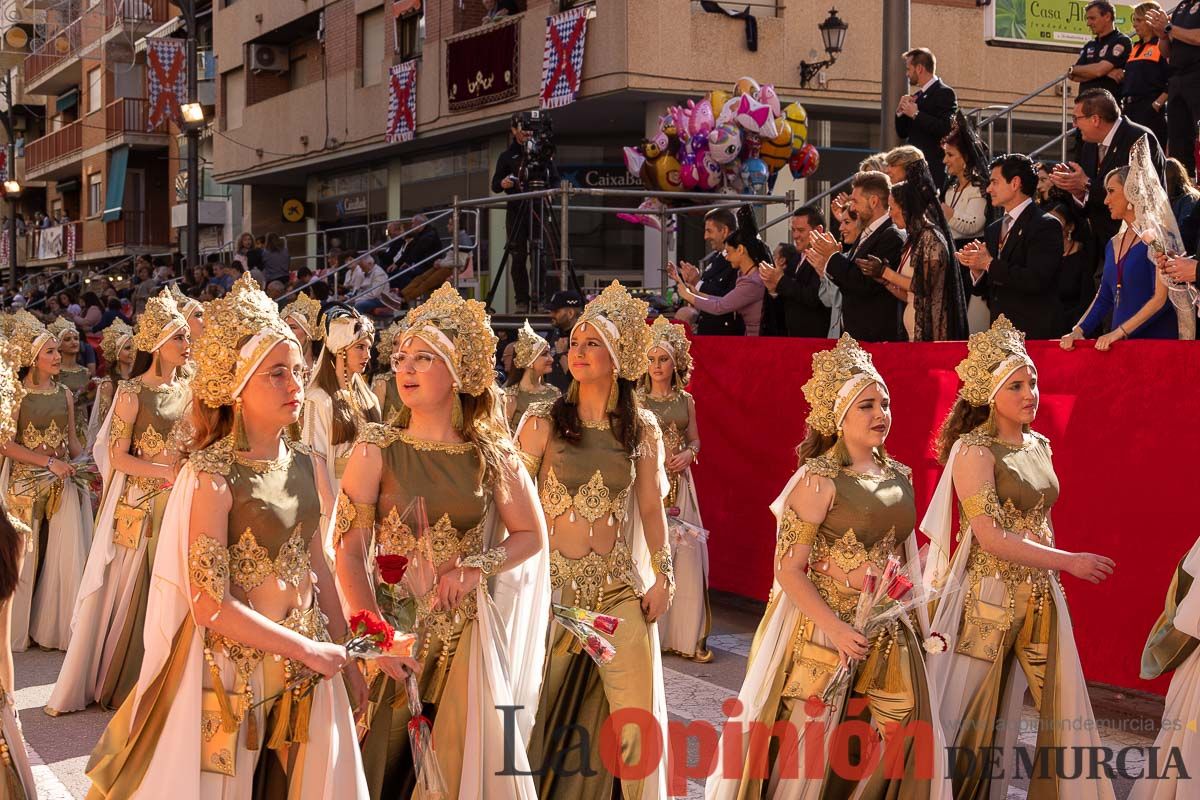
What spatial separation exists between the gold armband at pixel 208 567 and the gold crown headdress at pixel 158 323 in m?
4.63

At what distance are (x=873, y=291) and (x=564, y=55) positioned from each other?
10.8 m

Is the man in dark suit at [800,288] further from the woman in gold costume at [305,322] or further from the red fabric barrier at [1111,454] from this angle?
the woman in gold costume at [305,322]

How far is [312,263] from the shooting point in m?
29.0

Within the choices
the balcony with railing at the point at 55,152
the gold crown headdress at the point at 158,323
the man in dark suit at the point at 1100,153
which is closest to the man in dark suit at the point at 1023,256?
the man in dark suit at the point at 1100,153

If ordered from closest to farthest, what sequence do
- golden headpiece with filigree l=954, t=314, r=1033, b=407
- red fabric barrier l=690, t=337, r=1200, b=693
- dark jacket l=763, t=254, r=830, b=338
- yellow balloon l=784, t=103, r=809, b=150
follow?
golden headpiece with filigree l=954, t=314, r=1033, b=407 < red fabric barrier l=690, t=337, r=1200, b=693 < dark jacket l=763, t=254, r=830, b=338 < yellow balloon l=784, t=103, r=809, b=150

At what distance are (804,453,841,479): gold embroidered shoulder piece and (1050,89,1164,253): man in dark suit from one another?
4780 mm

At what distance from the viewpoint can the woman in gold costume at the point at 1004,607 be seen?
19.0 feet

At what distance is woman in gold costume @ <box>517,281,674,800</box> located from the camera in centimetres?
589

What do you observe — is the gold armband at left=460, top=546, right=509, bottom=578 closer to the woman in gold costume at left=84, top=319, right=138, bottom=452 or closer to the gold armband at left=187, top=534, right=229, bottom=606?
the gold armband at left=187, top=534, right=229, bottom=606

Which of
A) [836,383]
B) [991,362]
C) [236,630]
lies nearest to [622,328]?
[836,383]

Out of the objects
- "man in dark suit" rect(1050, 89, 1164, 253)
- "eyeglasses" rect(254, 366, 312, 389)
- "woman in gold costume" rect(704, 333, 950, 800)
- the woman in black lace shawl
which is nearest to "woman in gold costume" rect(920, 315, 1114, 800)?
"woman in gold costume" rect(704, 333, 950, 800)

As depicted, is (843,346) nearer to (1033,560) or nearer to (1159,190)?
(1033,560)

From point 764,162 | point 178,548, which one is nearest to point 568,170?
point 764,162

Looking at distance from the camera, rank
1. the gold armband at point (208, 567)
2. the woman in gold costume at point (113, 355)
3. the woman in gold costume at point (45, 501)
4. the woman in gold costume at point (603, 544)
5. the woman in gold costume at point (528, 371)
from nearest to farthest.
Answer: the gold armband at point (208, 567) → the woman in gold costume at point (603, 544) → the woman in gold costume at point (45, 501) → the woman in gold costume at point (113, 355) → the woman in gold costume at point (528, 371)
